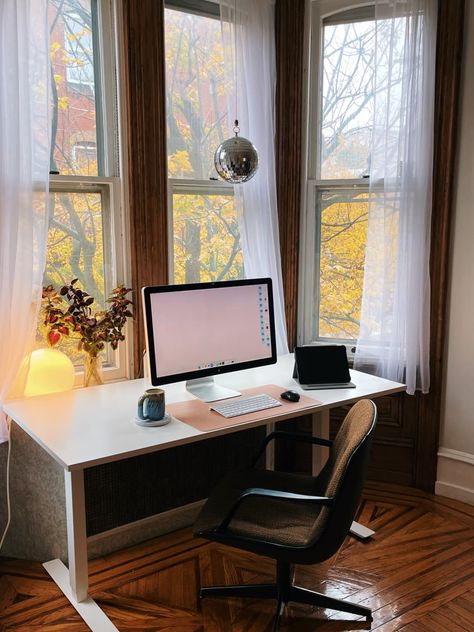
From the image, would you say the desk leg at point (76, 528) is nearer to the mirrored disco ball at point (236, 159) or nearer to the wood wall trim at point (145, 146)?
the wood wall trim at point (145, 146)

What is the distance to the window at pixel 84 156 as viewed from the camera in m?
2.61

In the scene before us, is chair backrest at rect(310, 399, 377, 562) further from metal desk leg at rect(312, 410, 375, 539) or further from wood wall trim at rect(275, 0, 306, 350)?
wood wall trim at rect(275, 0, 306, 350)

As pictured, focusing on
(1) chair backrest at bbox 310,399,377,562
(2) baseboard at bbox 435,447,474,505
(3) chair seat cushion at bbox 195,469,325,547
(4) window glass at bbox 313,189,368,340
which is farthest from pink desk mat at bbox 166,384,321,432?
(2) baseboard at bbox 435,447,474,505

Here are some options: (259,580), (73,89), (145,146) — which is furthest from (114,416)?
(73,89)

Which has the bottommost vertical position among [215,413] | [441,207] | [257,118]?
[215,413]

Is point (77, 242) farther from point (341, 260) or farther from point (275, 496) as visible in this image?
point (275, 496)

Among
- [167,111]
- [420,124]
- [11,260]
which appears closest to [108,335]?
[11,260]

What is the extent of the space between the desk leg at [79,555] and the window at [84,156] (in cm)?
81

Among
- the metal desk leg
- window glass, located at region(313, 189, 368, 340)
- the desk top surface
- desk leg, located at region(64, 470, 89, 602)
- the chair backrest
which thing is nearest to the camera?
the chair backrest

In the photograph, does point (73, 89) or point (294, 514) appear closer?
point (294, 514)

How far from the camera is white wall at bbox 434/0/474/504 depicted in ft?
9.31

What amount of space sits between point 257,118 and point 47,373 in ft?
4.99

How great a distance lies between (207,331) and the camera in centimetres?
248

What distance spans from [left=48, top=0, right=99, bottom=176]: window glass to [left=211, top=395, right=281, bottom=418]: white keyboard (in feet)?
3.90
